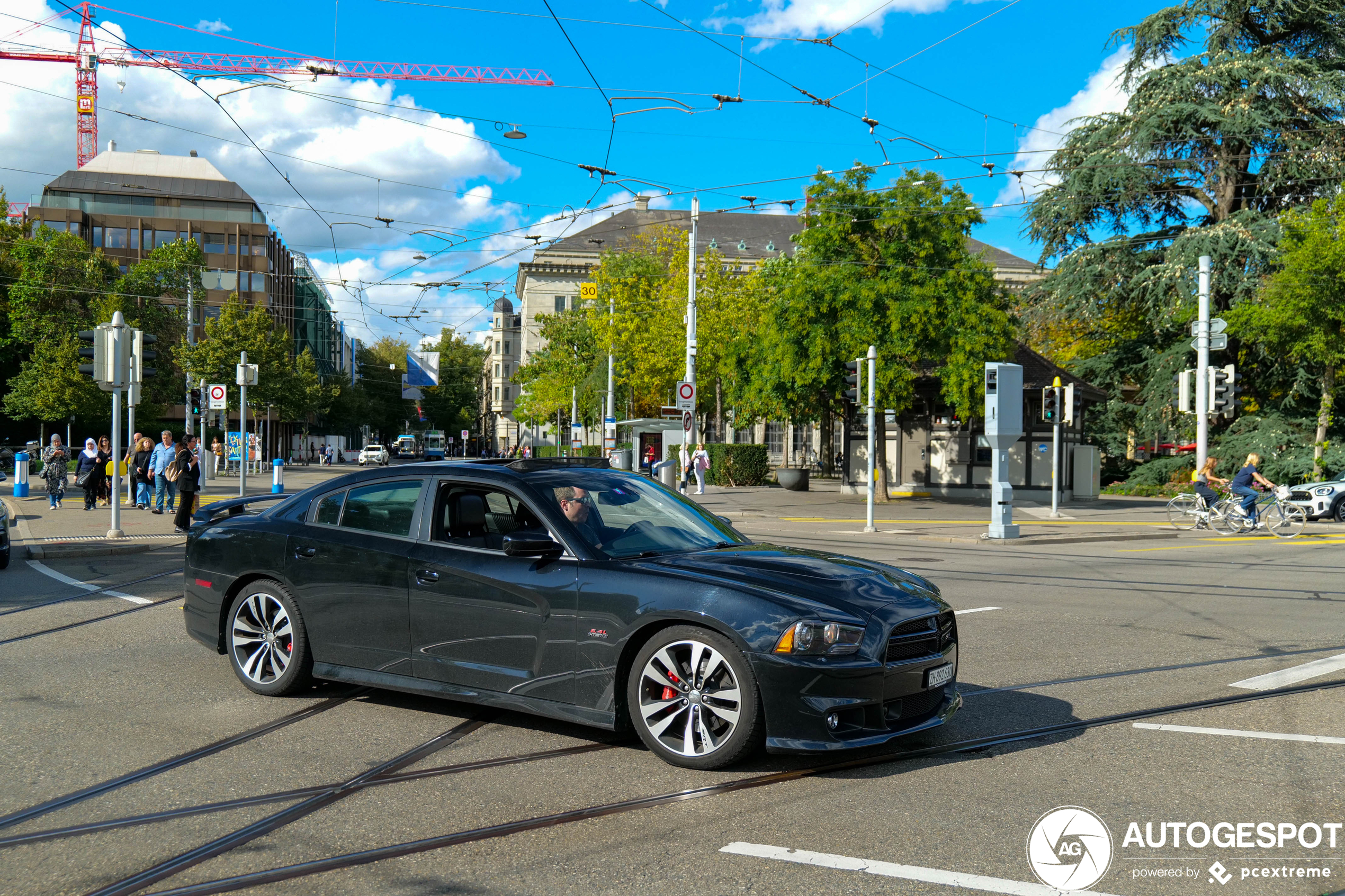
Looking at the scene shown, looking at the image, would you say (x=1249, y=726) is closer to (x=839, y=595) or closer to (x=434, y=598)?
(x=839, y=595)

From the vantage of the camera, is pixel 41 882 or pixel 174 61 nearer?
pixel 41 882

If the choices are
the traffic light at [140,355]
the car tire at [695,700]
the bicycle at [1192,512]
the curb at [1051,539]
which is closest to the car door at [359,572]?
the car tire at [695,700]

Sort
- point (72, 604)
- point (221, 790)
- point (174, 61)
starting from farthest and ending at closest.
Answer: point (174, 61) → point (72, 604) → point (221, 790)

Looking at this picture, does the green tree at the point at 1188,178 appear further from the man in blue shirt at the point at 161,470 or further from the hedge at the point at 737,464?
the man in blue shirt at the point at 161,470

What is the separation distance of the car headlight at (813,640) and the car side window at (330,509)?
300 centimetres

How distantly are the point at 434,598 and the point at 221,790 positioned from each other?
56.1 inches

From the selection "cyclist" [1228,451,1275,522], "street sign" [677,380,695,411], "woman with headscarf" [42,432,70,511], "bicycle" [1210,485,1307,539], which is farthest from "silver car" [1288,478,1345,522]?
"woman with headscarf" [42,432,70,511]

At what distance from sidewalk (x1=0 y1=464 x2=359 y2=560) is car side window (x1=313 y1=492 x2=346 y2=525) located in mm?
5303

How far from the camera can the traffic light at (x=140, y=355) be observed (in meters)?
17.9

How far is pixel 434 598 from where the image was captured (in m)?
5.73

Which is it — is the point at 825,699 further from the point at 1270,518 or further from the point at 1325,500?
the point at 1325,500

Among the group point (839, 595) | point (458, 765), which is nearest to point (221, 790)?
point (458, 765)

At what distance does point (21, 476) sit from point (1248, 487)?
29.9 m

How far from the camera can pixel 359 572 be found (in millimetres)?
6066
